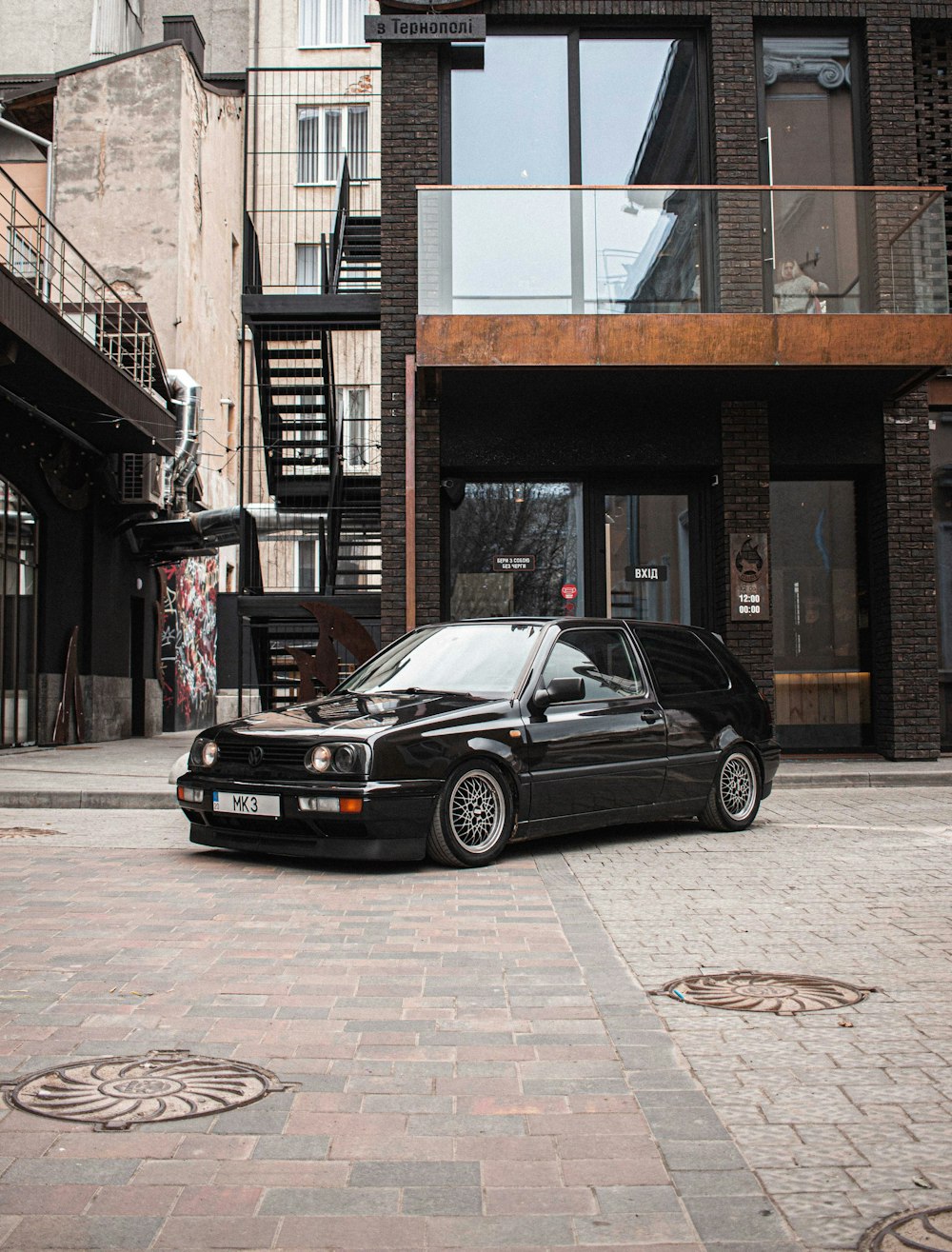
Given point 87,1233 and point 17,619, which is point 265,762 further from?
point 17,619

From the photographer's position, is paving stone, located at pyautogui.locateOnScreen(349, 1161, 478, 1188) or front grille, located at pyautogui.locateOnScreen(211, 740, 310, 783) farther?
front grille, located at pyautogui.locateOnScreen(211, 740, 310, 783)

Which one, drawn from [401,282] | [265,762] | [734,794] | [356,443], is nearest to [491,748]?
[265,762]

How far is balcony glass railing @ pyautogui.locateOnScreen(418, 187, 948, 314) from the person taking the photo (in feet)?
47.1

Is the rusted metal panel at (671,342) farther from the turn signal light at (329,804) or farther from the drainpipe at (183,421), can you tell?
the drainpipe at (183,421)

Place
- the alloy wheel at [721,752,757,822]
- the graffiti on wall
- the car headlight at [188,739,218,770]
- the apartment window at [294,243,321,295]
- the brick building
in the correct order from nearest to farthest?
the car headlight at [188,739,218,770] → the alloy wheel at [721,752,757,822] → the brick building → the graffiti on wall → the apartment window at [294,243,321,295]

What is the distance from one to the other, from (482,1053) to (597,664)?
5.33 metres

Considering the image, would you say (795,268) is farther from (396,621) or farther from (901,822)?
(901,822)

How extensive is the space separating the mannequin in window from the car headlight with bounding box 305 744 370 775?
8.86 meters

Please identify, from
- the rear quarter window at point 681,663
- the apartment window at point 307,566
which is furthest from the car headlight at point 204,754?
the apartment window at point 307,566

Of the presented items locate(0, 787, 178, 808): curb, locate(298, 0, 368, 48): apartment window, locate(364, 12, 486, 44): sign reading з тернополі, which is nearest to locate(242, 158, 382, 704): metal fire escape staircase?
locate(364, 12, 486, 44): sign reading з тернополі

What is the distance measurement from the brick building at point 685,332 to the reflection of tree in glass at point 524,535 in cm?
3

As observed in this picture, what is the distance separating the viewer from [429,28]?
15.6 meters

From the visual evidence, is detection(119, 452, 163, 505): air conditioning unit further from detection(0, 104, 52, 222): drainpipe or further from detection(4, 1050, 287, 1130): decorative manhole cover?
detection(4, 1050, 287, 1130): decorative manhole cover

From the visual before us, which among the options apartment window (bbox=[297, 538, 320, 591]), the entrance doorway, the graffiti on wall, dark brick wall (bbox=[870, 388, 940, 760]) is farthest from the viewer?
apartment window (bbox=[297, 538, 320, 591])
